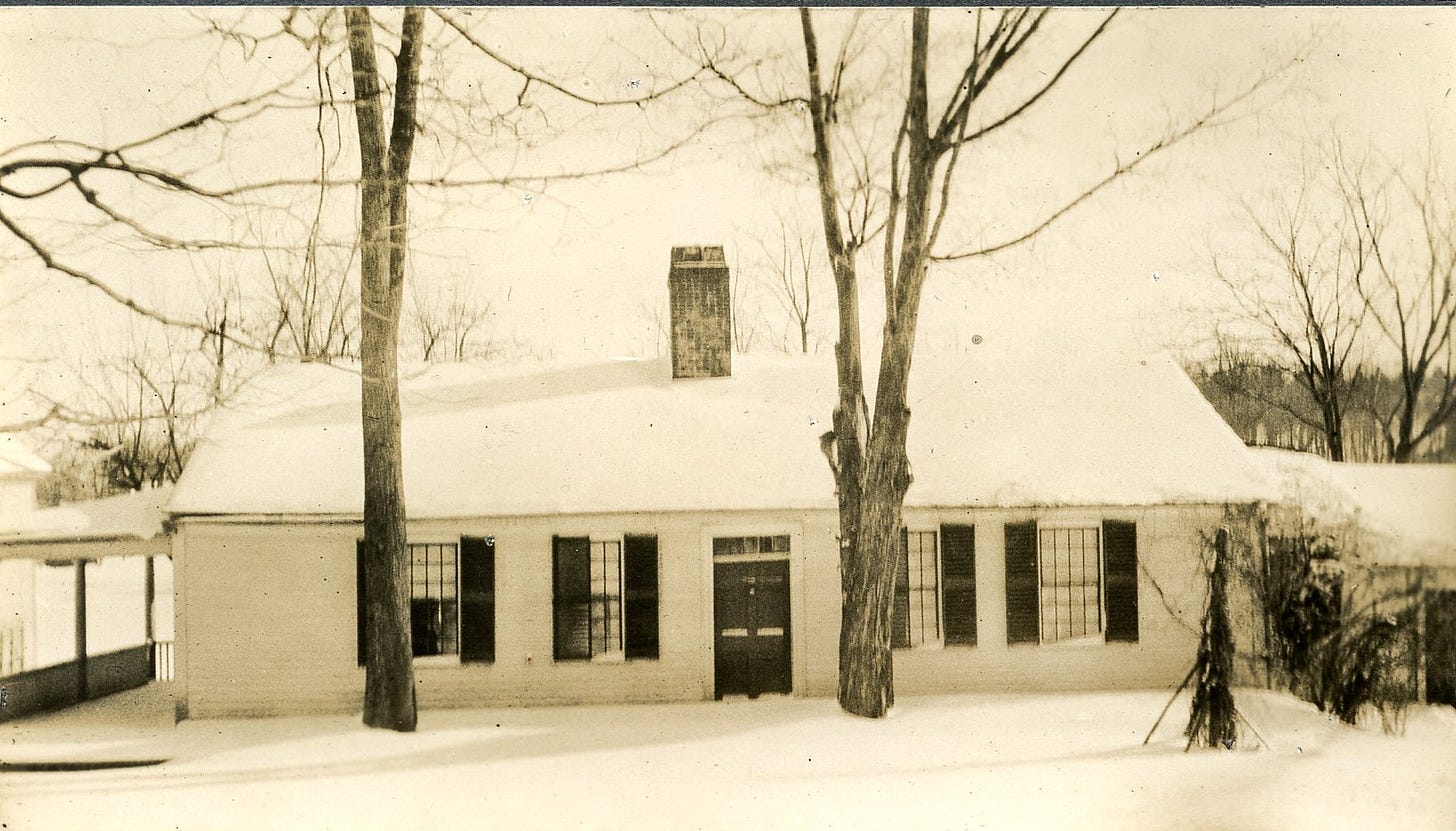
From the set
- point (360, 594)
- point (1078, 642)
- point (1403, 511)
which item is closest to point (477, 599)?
point (360, 594)

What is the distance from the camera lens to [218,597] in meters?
5.99

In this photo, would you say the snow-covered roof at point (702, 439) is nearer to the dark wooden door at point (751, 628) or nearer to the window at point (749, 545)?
the window at point (749, 545)

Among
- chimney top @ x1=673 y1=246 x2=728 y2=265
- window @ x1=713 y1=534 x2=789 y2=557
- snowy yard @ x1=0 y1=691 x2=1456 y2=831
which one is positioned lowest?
snowy yard @ x1=0 y1=691 x2=1456 y2=831

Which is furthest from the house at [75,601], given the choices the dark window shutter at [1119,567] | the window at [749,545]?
the dark window shutter at [1119,567]

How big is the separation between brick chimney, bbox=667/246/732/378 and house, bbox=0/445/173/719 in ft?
10.8

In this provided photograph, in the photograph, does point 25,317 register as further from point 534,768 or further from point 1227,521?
point 1227,521

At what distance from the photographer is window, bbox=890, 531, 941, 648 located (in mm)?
6992

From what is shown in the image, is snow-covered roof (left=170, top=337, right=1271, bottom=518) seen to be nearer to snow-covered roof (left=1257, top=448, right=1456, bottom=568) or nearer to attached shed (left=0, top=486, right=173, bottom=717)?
attached shed (left=0, top=486, right=173, bottom=717)

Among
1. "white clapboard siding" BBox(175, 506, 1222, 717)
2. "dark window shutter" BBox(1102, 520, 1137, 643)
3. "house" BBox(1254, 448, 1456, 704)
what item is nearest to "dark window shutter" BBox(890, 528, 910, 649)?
"white clapboard siding" BBox(175, 506, 1222, 717)

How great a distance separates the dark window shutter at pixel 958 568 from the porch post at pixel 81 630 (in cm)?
543

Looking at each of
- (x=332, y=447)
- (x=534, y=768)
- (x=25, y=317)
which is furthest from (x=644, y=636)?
(x=25, y=317)

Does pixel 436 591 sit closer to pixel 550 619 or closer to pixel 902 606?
pixel 550 619

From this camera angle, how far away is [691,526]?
6.92 meters

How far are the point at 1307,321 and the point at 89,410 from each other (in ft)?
21.7
